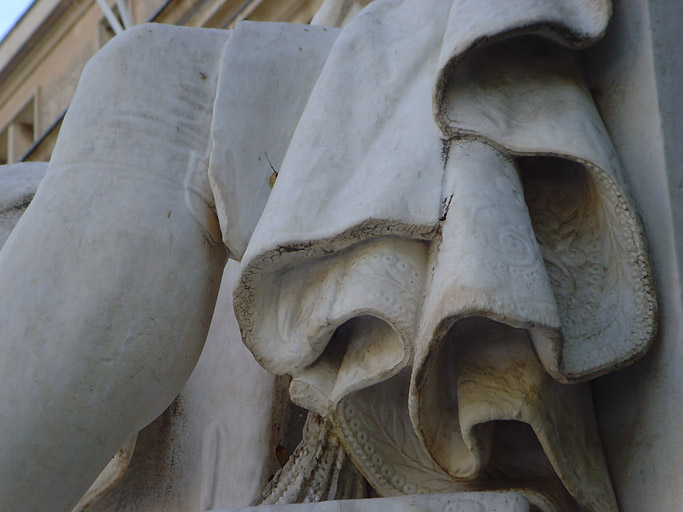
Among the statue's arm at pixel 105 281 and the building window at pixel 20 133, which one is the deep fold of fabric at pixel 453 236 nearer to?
the statue's arm at pixel 105 281

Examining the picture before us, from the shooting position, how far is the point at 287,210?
149cm

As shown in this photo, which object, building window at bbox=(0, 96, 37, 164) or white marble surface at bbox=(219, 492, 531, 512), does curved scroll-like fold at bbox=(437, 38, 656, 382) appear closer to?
white marble surface at bbox=(219, 492, 531, 512)

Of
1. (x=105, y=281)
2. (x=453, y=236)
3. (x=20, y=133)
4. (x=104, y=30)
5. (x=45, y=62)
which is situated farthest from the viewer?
(x=20, y=133)

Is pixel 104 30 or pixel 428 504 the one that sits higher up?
pixel 428 504

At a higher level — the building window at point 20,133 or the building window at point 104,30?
the building window at point 104,30

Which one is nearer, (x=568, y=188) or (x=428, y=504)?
(x=428, y=504)

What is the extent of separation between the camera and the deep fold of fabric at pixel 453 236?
4.58 ft

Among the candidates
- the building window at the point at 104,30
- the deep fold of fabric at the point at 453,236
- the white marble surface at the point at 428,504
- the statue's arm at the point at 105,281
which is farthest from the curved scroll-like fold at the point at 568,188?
the building window at the point at 104,30

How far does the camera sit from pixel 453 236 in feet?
4.50

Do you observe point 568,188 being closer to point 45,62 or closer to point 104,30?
point 104,30

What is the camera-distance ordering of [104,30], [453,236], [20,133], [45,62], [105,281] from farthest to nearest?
1. [20,133]
2. [45,62]
3. [104,30]
4. [105,281]
5. [453,236]

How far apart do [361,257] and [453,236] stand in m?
0.12

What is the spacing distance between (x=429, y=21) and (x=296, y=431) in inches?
22.0

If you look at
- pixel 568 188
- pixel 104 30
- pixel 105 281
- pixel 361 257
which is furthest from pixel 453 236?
pixel 104 30
